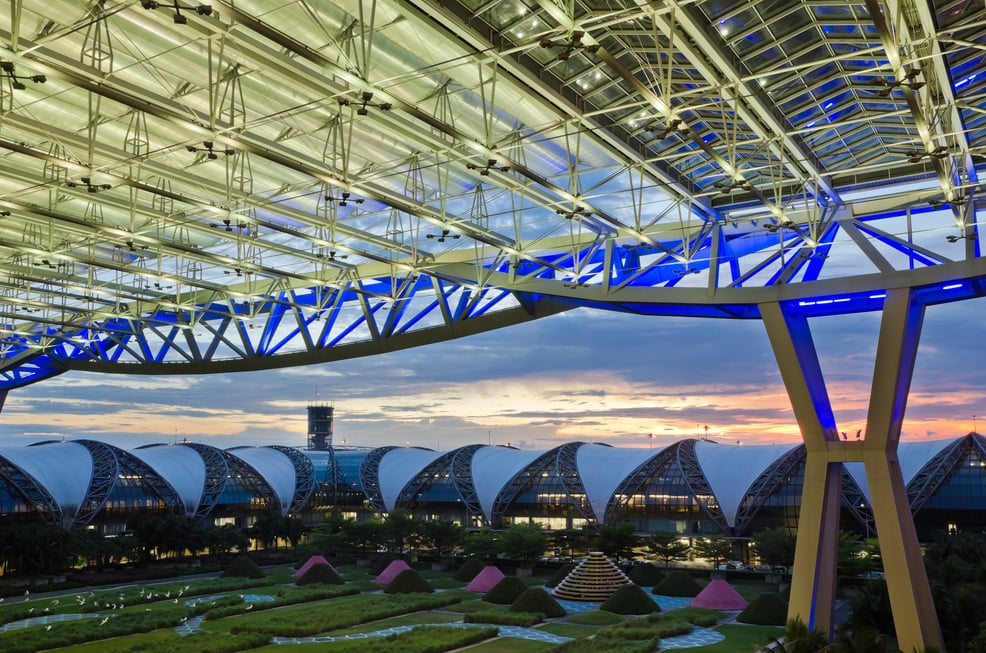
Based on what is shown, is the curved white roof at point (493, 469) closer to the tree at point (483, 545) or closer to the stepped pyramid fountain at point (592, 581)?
the tree at point (483, 545)

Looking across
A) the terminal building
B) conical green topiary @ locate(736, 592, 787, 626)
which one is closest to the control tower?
the terminal building

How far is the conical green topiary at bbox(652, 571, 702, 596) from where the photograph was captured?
4797 centimetres

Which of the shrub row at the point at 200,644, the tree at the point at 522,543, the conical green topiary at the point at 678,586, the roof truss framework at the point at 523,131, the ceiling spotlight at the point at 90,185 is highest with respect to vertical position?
the roof truss framework at the point at 523,131

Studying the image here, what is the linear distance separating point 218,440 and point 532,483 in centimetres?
3981

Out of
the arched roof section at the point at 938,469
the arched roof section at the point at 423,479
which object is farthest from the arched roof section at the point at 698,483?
the arched roof section at the point at 423,479

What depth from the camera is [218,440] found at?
93250mm

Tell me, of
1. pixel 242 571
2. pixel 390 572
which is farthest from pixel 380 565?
pixel 242 571

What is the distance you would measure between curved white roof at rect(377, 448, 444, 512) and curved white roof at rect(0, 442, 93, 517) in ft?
79.1

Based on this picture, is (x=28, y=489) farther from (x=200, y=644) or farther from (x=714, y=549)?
(x=714, y=549)

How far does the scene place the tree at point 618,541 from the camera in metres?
56.5

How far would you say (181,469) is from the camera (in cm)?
7112

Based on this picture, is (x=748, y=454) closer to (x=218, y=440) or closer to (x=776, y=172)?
(x=776, y=172)

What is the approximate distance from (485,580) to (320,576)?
10008 mm

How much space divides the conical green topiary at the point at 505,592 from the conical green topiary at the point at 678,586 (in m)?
8.58
